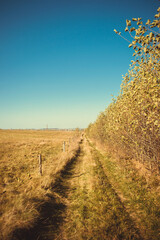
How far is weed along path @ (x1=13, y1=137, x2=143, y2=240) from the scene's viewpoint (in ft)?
14.5

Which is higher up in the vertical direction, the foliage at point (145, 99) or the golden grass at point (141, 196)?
the foliage at point (145, 99)

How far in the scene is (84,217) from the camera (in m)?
5.39

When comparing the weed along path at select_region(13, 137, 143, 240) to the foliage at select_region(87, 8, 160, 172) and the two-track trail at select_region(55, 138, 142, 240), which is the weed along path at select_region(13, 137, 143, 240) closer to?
the two-track trail at select_region(55, 138, 142, 240)

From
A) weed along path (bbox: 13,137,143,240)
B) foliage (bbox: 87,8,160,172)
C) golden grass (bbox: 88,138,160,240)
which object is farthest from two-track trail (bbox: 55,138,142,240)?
foliage (bbox: 87,8,160,172)

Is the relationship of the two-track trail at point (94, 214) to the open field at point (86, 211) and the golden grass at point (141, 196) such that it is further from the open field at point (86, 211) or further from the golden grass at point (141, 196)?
the golden grass at point (141, 196)

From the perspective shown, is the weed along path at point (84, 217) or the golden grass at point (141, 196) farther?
the golden grass at point (141, 196)

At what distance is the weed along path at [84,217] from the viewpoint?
4.42 meters

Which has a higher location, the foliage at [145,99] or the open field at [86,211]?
the foliage at [145,99]

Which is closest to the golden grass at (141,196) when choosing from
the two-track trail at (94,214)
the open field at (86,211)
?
the open field at (86,211)

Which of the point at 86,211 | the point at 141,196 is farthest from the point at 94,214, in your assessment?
the point at 141,196

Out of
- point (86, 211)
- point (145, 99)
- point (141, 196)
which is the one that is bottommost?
point (86, 211)

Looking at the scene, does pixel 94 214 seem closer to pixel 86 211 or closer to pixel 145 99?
pixel 86 211

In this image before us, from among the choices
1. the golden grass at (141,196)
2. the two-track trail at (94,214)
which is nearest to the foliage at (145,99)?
the golden grass at (141,196)

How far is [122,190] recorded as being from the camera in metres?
7.61
